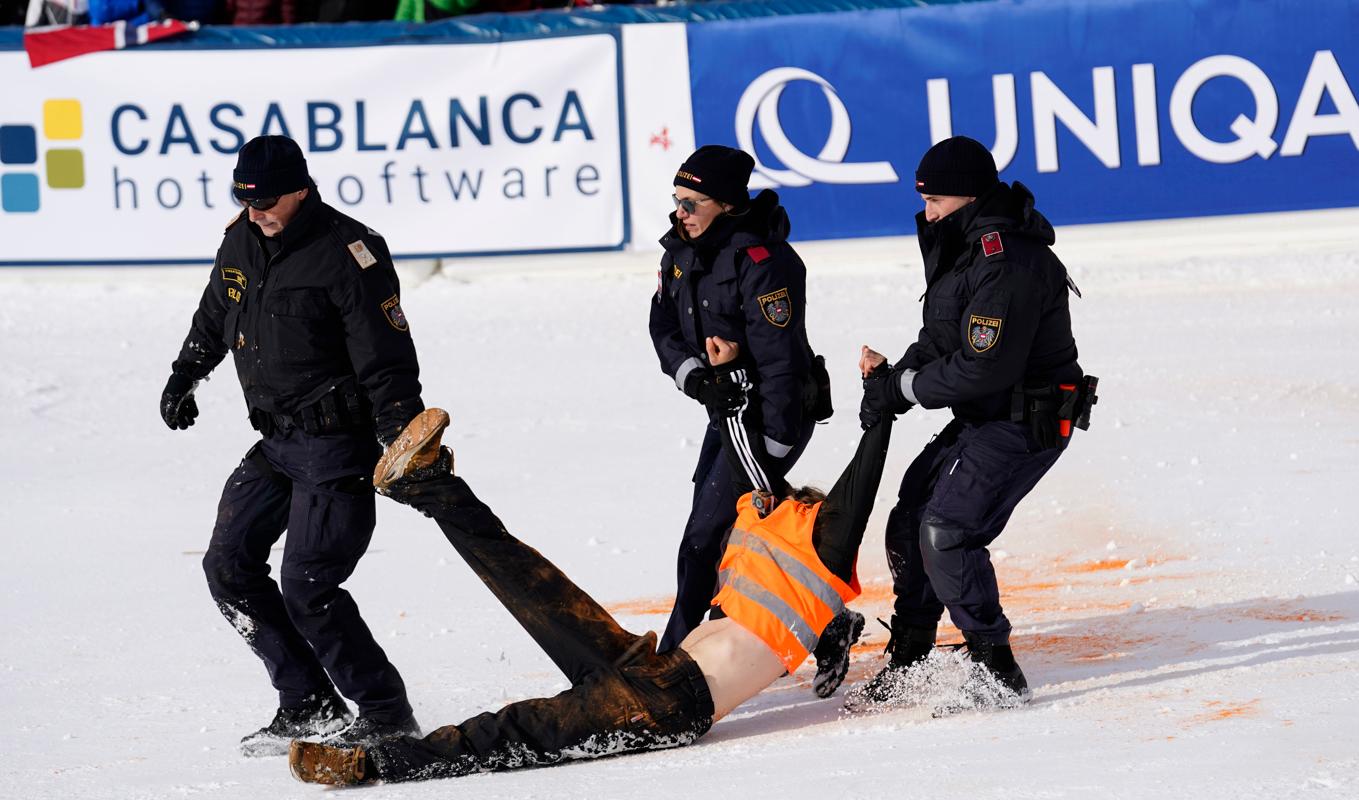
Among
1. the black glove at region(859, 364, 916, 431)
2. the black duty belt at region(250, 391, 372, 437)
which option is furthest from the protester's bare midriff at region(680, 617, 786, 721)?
the black duty belt at region(250, 391, 372, 437)

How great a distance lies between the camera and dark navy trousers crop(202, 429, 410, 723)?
15.6 ft

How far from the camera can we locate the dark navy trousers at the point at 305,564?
4758mm

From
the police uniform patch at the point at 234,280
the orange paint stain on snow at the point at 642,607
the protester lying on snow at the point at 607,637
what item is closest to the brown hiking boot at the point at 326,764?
the protester lying on snow at the point at 607,637

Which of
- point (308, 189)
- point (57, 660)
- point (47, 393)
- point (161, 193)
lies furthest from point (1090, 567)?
point (161, 193)

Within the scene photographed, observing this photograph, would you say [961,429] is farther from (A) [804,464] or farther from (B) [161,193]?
(B) [161,193]

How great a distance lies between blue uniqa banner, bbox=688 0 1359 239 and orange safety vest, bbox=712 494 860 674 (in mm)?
6627

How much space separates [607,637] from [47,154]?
8407mm

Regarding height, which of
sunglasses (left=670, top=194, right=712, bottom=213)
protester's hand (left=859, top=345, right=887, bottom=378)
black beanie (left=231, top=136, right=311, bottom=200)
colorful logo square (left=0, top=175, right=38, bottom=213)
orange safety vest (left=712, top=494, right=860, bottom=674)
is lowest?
orange safety vest (left=712, top=494, right=860, bottom=674)

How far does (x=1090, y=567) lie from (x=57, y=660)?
11.9ft

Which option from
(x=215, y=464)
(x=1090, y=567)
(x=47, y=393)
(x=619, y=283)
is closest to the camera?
(x=1090, y=567)

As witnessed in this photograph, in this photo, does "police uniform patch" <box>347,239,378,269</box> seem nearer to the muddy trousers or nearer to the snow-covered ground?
the muddy trousers

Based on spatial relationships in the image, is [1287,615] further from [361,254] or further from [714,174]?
[361,254]

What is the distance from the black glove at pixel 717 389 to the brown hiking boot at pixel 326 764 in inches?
57.2

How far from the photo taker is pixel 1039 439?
4746 millimetres
